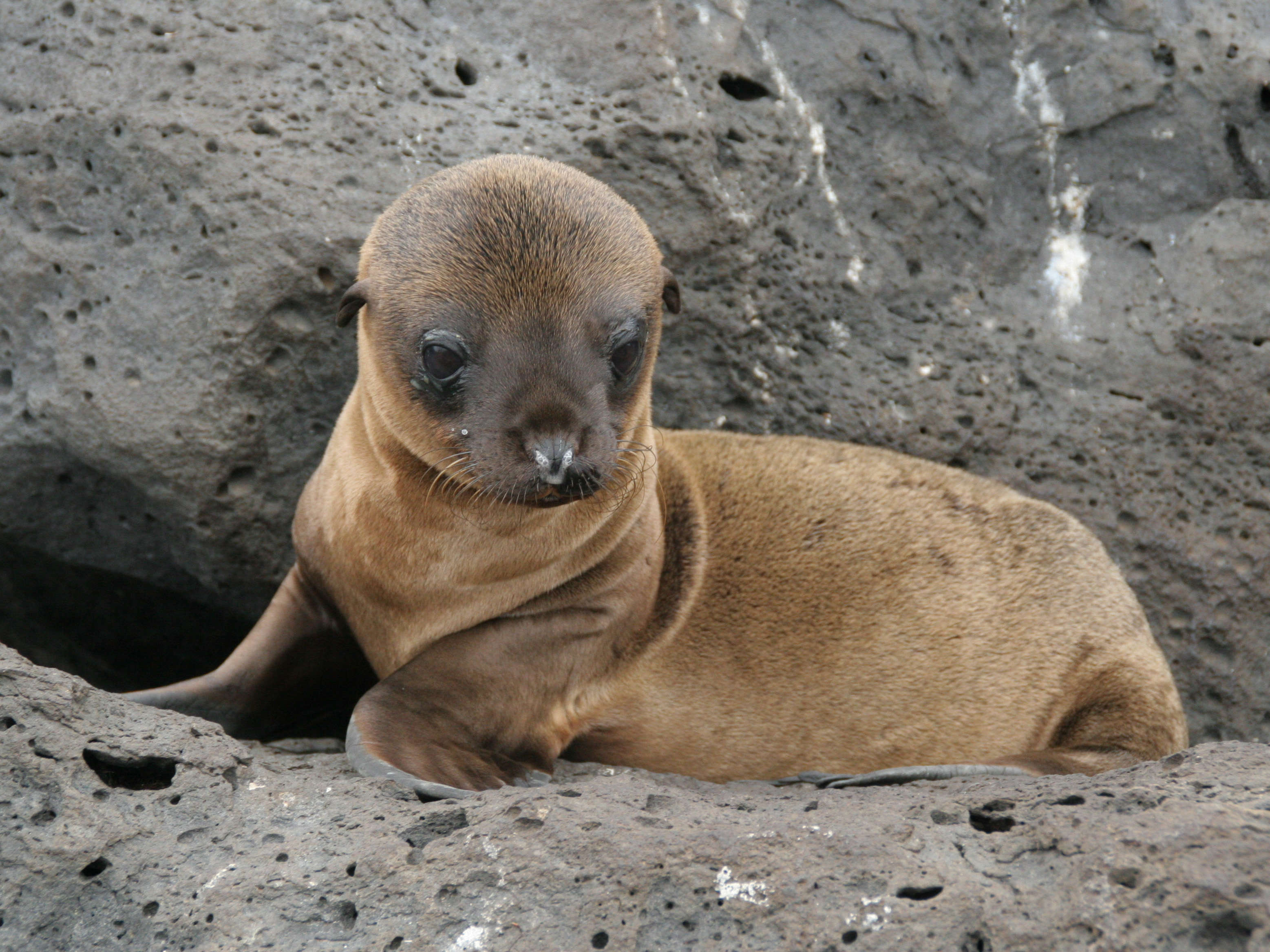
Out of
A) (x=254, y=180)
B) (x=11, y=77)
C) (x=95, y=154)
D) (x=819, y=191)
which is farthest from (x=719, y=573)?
(x=11, y=77)

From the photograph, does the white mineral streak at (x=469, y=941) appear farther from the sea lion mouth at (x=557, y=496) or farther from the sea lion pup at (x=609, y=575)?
the sea lion mouth at (x=557, y=496)

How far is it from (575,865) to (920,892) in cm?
71

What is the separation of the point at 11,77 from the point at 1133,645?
14.9 feet

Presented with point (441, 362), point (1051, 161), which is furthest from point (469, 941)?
point (1051, 161)

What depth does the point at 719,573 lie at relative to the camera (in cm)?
426

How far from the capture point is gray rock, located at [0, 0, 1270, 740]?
4.55 m

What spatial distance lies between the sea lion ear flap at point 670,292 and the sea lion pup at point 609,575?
0.31 feet

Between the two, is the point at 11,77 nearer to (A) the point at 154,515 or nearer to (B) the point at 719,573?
(A) the point at 154,515

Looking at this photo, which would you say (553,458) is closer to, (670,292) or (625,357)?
(625,357)

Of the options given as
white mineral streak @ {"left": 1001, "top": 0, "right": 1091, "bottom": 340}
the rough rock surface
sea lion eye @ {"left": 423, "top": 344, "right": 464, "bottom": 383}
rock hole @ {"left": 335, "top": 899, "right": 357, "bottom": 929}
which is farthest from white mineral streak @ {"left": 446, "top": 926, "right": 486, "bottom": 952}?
white mineral streak @ {"left": 1001, "top": 0, "right": 1091, "bottom": 340}

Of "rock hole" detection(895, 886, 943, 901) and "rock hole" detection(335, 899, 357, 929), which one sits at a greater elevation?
"rock hole" detection(895, 886, 943, 901)

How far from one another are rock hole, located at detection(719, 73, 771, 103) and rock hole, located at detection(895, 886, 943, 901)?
3.46 meters

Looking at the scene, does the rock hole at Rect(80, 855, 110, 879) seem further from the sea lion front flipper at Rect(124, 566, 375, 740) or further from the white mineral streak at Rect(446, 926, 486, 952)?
the sea lion front flipper at Rect(124, 566, 375, 740)

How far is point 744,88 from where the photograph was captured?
202 inches
